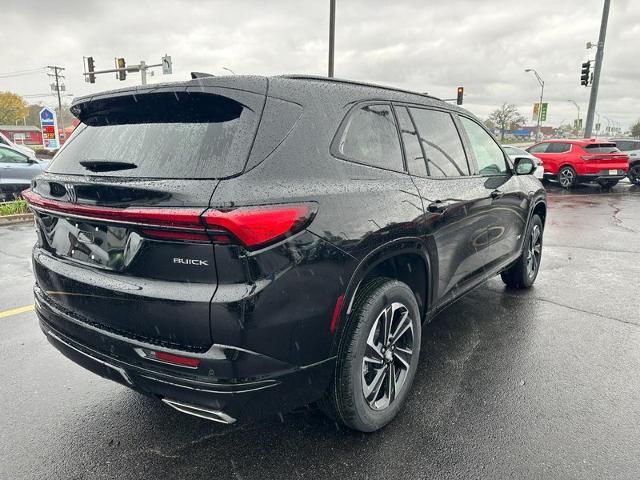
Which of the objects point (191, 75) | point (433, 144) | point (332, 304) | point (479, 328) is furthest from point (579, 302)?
point (191, 75)

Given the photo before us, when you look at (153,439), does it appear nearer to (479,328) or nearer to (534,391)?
(534,391)

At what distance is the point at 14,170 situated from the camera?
11406mm

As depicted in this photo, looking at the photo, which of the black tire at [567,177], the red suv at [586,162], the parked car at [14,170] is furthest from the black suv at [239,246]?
the black tire at [567,177]

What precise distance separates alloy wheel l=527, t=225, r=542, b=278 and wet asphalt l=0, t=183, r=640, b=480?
91 cm

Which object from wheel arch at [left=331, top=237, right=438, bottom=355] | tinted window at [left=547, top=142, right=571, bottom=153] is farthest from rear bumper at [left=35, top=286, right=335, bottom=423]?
tinted window at [left=547, top=142, right=571, bottom=153]

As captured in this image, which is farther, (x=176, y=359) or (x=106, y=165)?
(x=106, y=165)

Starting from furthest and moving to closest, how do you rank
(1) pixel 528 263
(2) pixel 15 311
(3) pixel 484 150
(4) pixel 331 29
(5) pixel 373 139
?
(4) pixel 331 29 < (1) pixel 528 263 < (2) pixel 15 311 < (3) pixel 484 150 < (5) pixel 373 139

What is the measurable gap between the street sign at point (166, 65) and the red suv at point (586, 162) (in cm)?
1814

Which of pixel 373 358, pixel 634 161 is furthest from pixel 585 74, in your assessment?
pixel 373 358

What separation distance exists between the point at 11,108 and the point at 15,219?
4013 inches

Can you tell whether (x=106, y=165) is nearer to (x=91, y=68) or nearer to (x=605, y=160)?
(x=605, y=160)

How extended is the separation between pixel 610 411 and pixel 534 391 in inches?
16.5

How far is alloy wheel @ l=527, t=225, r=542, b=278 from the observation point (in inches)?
197

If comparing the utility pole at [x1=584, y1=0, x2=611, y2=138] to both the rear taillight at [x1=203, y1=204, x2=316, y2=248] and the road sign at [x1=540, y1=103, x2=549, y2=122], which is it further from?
the road sign at [x1=540, y1=103, x2=549, y2=122]
